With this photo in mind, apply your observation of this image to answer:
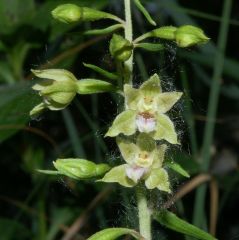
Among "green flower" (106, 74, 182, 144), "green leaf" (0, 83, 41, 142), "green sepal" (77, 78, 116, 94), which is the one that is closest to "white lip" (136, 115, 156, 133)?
"green flower" (106, 74, 182, 144)

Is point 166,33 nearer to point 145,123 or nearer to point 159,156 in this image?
point 145,123

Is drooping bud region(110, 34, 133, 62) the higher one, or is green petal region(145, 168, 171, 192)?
drooping bud region(110, 34, 133, 62)

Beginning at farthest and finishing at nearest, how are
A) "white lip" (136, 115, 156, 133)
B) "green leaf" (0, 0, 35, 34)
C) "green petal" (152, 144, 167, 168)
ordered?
"green leaf" (0, 0, 35, 34) < "green petal" (152, 144, 167, 168) < "white lip" (136, 115, 156, 133)

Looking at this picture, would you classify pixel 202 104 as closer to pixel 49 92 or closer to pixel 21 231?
pixel 21 231

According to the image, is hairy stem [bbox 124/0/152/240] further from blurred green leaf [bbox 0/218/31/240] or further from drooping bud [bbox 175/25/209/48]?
blurred green leaf [bbox 0/218/31/240]

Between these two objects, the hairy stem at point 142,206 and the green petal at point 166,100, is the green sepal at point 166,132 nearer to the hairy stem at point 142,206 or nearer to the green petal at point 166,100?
the green petal at point 166,100
